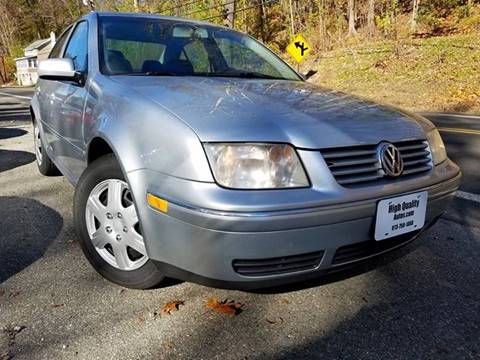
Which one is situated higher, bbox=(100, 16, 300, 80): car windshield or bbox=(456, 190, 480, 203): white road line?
bbox=(100, 16, 300, 80): car windshield

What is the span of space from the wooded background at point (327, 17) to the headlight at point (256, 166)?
21614 millimetres

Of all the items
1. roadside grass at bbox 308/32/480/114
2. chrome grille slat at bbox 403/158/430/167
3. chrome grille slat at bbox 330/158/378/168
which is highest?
chrome grille slat at bbox 330/158/378/168

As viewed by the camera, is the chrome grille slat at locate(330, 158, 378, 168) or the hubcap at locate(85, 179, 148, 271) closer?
the chrome grille slat at locate(330, 158, 378, 168)

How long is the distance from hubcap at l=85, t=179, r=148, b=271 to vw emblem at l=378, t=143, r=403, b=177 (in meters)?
1.18

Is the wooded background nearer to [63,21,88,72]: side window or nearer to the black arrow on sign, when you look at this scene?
the black arrow on sign

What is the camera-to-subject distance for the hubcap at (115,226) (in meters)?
2.07

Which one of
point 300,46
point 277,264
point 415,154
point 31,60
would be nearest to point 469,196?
point 415,154

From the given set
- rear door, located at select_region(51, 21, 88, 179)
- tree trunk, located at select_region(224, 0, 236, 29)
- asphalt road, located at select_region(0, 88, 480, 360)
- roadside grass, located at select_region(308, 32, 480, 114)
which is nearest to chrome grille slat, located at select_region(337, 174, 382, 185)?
asphalt road, located at select_region(0, 88, 480, 360)

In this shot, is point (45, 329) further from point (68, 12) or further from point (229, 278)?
point (68, 12)

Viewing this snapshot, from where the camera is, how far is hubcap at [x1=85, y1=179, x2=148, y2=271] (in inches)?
81.7

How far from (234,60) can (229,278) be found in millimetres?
1952

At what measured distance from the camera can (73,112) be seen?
9.16 ft

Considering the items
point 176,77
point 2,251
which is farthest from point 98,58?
point 2,251

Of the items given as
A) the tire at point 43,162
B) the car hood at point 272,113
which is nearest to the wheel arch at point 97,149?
the car hood at point 272,113
